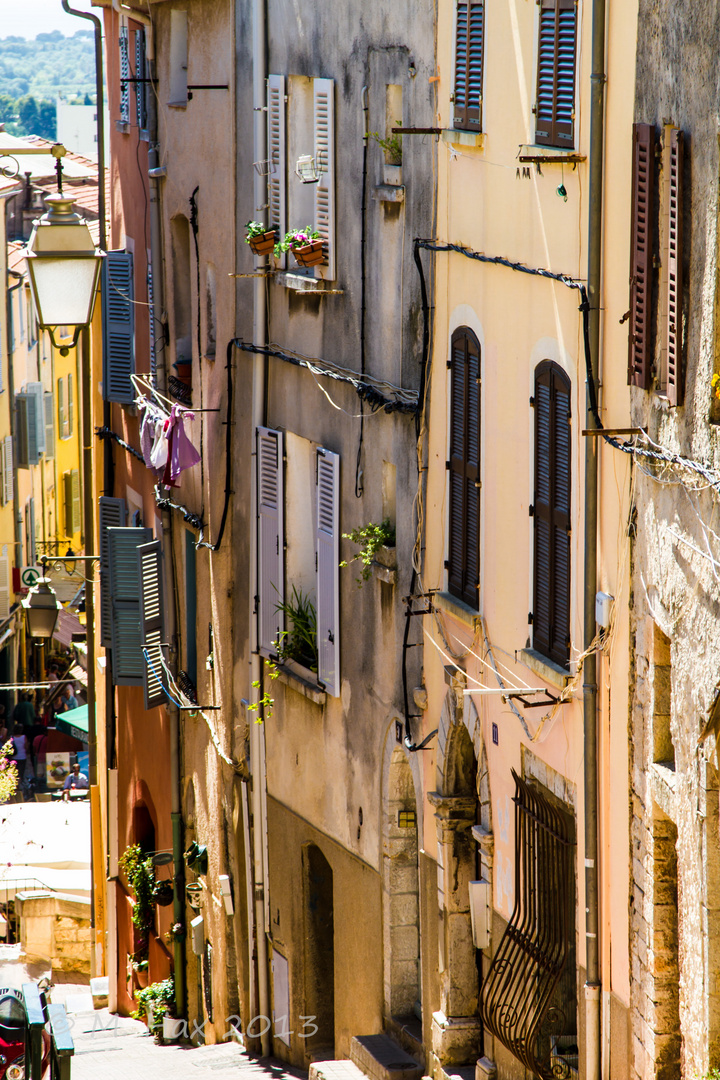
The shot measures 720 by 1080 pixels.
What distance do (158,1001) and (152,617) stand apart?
4608 mm

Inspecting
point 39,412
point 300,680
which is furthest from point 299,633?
point 39,412

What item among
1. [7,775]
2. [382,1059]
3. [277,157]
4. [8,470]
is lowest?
[7,775]

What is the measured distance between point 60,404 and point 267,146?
31.7 m

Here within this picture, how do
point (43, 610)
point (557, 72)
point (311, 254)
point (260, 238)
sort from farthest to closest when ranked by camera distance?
point (43, 610) < point (260, 238) < point (311, 254) < point (557, 72)

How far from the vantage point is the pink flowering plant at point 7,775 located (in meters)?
29.7

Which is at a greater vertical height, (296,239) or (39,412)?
(296,239)

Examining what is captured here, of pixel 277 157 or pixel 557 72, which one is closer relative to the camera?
pixel 557 72

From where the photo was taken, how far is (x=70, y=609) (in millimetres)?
40750

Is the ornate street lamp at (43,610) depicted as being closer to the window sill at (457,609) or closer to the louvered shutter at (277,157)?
the louvered shutter at (277,157)

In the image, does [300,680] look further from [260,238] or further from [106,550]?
[106,550]

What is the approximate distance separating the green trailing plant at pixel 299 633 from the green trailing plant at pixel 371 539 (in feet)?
6.24

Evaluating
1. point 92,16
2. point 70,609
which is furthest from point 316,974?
point 70,609

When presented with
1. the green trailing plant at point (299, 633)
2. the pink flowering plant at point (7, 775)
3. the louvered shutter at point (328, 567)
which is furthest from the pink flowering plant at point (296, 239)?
the pink flowering plant at point (7, 775)

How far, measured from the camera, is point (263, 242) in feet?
51.8
